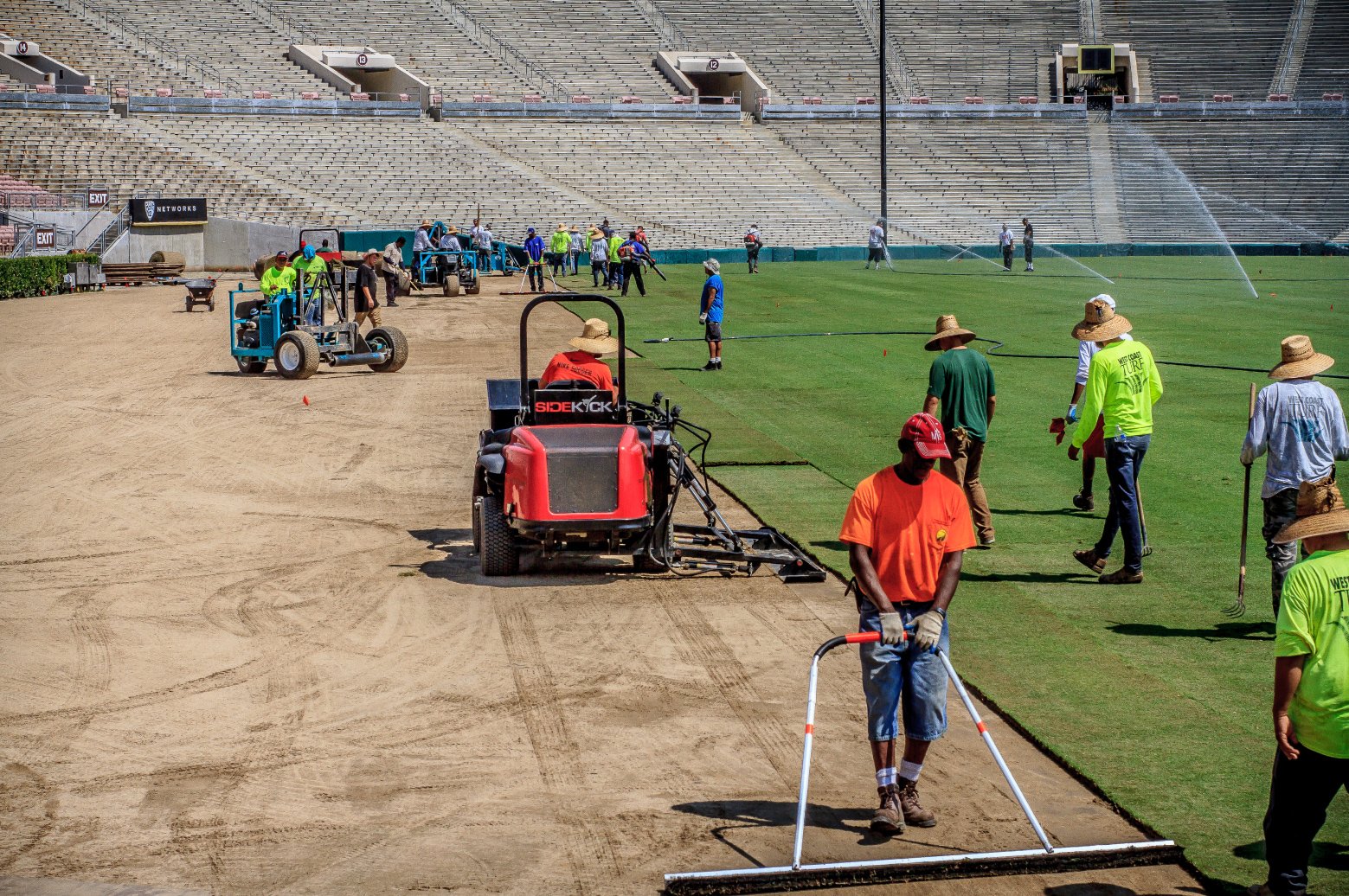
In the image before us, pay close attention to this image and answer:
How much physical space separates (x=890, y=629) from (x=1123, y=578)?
5.37 metres

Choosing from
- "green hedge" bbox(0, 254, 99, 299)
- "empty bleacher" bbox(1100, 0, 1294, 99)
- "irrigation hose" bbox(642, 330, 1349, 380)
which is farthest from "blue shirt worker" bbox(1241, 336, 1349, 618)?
"empty bleacher" bbox(1100, 0, 1294, 99)

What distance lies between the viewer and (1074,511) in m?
14.5

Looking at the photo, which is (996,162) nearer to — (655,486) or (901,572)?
(655,486)

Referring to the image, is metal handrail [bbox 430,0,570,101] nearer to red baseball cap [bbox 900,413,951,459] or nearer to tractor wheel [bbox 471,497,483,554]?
tractor wheel [bbox 471,497,483,554]

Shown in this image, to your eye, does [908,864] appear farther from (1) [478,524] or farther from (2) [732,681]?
(1) [478,524]

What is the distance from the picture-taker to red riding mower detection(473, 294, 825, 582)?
11656mm

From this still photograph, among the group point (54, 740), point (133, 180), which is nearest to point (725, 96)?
point (133, 180)

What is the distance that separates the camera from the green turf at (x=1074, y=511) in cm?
809

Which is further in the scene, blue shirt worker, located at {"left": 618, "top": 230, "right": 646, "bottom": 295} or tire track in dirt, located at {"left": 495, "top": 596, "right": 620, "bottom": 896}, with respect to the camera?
blue shirt worker, located at {"left": 618, "top": 230, "right": 646, "bottom": 295}

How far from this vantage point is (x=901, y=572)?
712 centimetres

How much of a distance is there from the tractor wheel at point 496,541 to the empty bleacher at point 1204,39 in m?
72.0

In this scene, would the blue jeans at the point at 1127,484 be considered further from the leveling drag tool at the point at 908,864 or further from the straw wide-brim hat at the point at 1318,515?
the straw wide-brim hat at the point at 1318,515

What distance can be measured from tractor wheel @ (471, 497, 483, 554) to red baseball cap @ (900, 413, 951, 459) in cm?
587

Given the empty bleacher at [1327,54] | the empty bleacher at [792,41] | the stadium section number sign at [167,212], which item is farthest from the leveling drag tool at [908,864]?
the empty bleacher at [1327,54]
